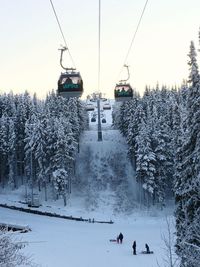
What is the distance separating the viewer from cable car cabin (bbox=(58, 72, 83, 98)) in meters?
23.9

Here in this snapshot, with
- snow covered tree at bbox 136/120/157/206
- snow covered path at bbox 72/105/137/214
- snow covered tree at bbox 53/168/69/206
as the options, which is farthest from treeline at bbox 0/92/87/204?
snow covered tree at bbox 136/120/157/206

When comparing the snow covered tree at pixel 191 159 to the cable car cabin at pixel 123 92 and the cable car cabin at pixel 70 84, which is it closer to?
the cable car cabin at pixel 123 92

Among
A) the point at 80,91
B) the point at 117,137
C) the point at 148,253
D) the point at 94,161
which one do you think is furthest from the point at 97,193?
the point at 80,91

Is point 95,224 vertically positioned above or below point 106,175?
below

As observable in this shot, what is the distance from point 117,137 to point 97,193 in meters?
21.2

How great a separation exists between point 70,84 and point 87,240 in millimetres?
26126

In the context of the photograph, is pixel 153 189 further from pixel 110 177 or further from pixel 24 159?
pixel 24 159

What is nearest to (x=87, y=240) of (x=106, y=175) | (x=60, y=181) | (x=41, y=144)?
(x=60, y=181)

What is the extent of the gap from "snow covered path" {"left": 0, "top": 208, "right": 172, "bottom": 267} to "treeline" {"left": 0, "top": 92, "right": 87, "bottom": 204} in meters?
9.18

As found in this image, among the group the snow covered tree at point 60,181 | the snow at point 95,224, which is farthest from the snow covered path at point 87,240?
the snow covered tree at point 60,181

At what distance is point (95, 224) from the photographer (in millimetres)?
59781

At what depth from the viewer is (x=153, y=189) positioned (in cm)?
6444

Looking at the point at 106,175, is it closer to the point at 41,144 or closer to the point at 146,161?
the point at 41,144

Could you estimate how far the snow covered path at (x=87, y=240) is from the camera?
35.8 meters
